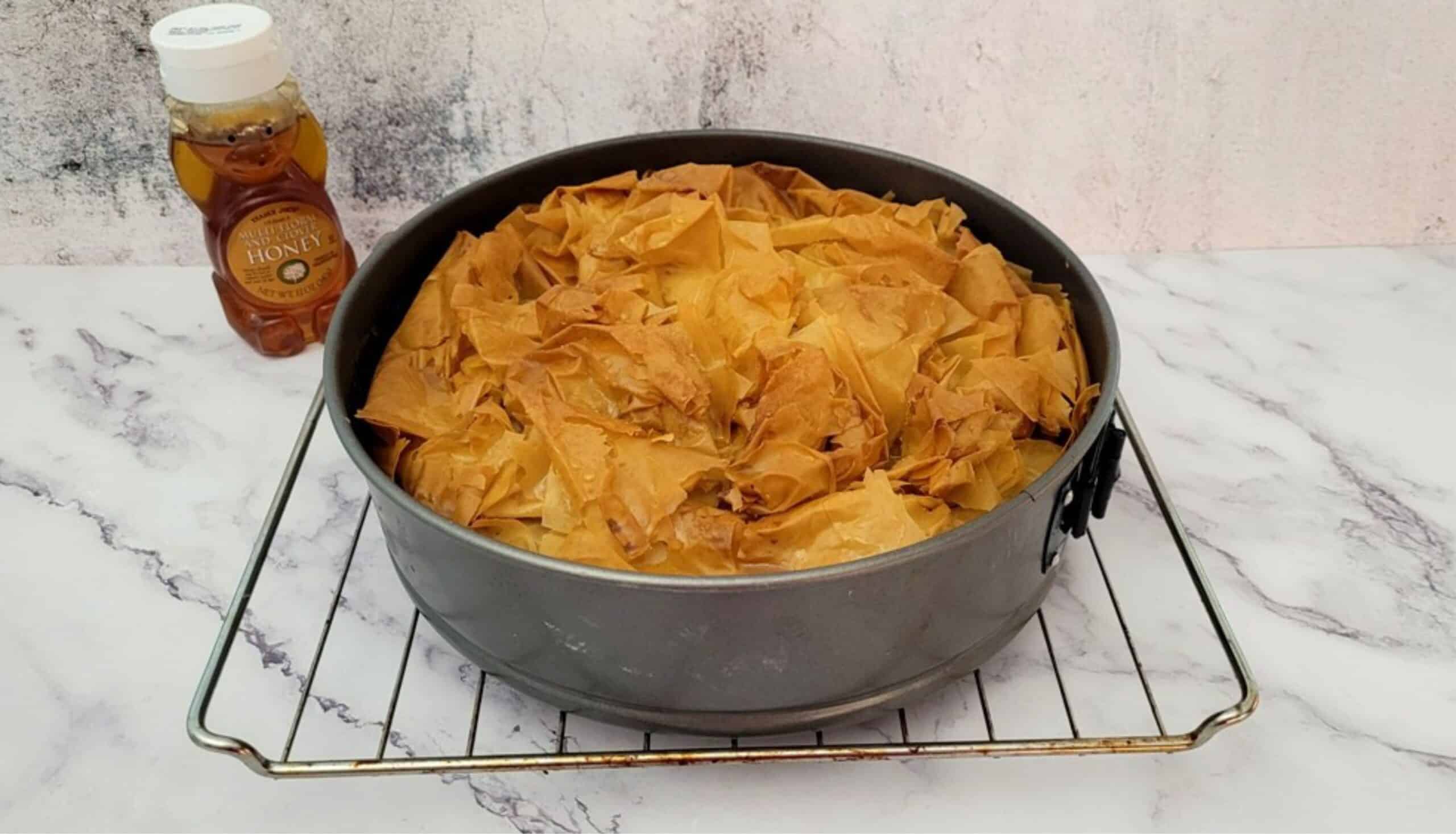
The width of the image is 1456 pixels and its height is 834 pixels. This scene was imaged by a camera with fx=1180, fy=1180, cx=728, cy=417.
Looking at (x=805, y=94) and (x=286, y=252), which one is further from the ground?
(x=805, y=94)

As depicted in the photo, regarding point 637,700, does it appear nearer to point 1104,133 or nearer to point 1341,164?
point 1104,133

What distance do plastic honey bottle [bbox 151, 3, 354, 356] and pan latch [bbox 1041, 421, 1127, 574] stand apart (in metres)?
0.66

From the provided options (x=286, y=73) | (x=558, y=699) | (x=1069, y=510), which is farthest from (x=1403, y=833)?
(x=286, y=73)

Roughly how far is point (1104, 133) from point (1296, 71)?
178 mm

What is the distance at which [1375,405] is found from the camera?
1.03m

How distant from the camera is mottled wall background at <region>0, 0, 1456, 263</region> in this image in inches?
40.5

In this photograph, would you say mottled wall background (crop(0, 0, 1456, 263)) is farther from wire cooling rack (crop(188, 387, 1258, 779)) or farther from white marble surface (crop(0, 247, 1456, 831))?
wire cooling rack (crop(188, 387, 1258, 779))

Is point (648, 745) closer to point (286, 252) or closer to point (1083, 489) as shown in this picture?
point (1083, 489)

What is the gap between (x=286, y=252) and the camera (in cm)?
100

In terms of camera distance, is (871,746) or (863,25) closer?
(871,746)

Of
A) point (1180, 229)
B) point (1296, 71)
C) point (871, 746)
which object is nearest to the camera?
point (871, 746)

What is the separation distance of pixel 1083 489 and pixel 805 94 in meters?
0.51

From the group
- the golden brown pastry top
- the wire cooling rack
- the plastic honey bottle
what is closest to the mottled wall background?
the plastic honey bottle

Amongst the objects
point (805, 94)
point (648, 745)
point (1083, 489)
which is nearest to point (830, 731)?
point (648, 745)
